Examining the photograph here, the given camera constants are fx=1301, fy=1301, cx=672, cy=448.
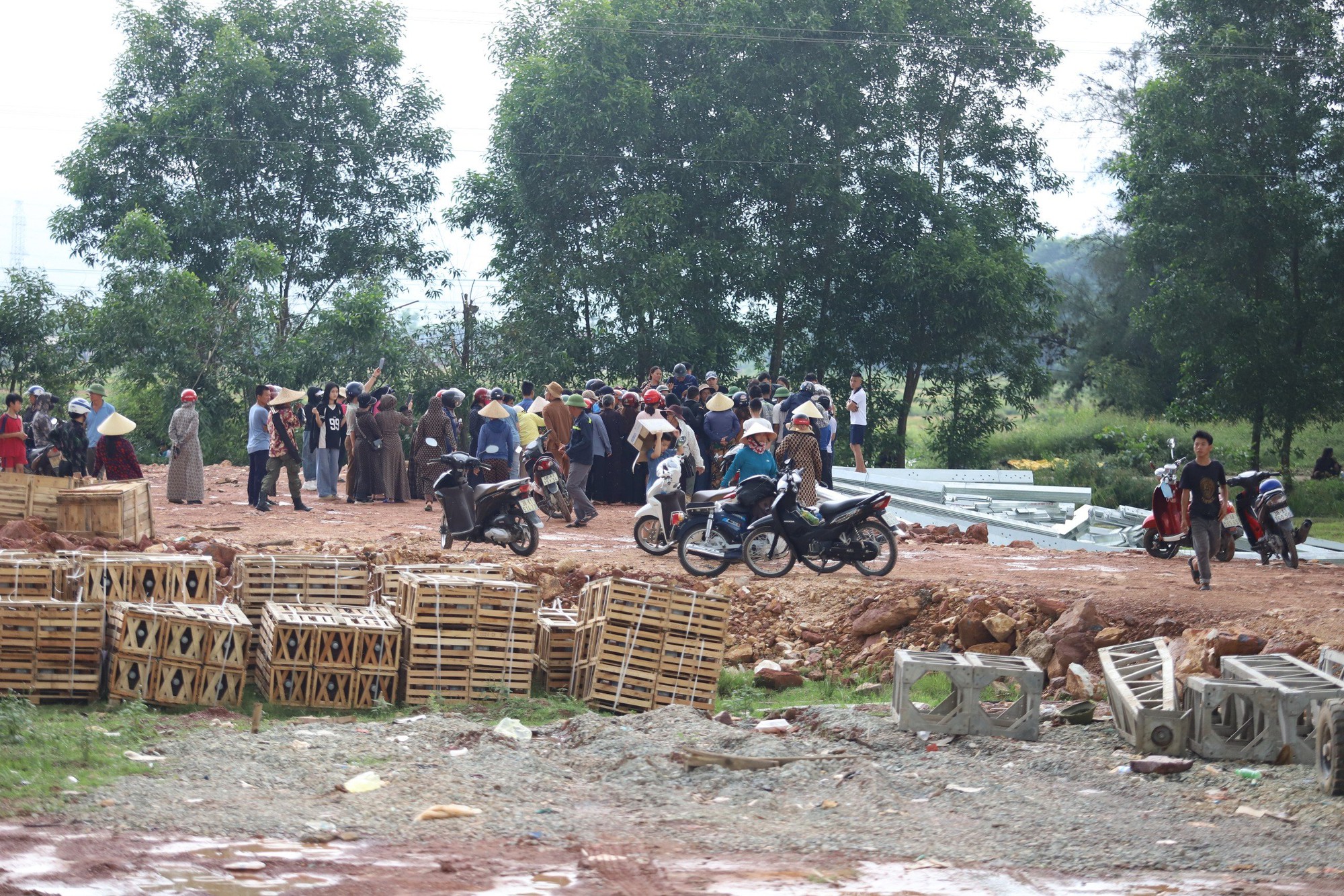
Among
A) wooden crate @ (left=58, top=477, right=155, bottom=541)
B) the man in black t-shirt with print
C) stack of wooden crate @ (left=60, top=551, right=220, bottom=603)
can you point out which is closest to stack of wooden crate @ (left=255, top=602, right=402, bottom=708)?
stack of wooden crate @ (left=60, top=551, right=220, bottom=603)

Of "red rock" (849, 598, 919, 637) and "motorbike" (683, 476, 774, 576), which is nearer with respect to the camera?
"red rock" (849, 598, 919, 637)

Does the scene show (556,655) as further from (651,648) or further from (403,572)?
(403,572)

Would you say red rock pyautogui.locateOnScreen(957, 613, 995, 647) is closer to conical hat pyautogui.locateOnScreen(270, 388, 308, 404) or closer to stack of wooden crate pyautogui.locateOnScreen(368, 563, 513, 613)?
stack of wooden crate pyautogui.locateOnScreen(368, 563, 513, 613)

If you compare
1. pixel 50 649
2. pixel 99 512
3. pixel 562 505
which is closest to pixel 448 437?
pixel 562 505

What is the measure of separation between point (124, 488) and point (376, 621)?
5.22 m

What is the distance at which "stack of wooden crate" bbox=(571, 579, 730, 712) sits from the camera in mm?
9961

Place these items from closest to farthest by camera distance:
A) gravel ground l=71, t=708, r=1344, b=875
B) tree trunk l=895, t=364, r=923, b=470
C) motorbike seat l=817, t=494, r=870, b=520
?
gravel ground l=71, t=708, r=1344, b=875 < motorbike seat l=817, t=494, r=870, b=520 < tree trunk l=895, t=364, r=923, b=470

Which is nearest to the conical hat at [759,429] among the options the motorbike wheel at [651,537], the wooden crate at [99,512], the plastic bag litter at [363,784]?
the motorbike wheel at [651,537]

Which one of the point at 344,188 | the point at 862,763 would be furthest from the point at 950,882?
the point at 344,188

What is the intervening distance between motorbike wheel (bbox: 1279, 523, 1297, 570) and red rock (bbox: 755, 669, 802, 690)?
20.8ft

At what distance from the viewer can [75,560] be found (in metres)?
10.2

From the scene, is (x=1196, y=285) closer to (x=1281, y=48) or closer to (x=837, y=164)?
(x=1281, y=48)

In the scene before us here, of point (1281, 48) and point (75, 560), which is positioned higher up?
point (1281, 48)

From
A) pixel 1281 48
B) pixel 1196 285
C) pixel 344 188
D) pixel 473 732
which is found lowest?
pixel 473 732
